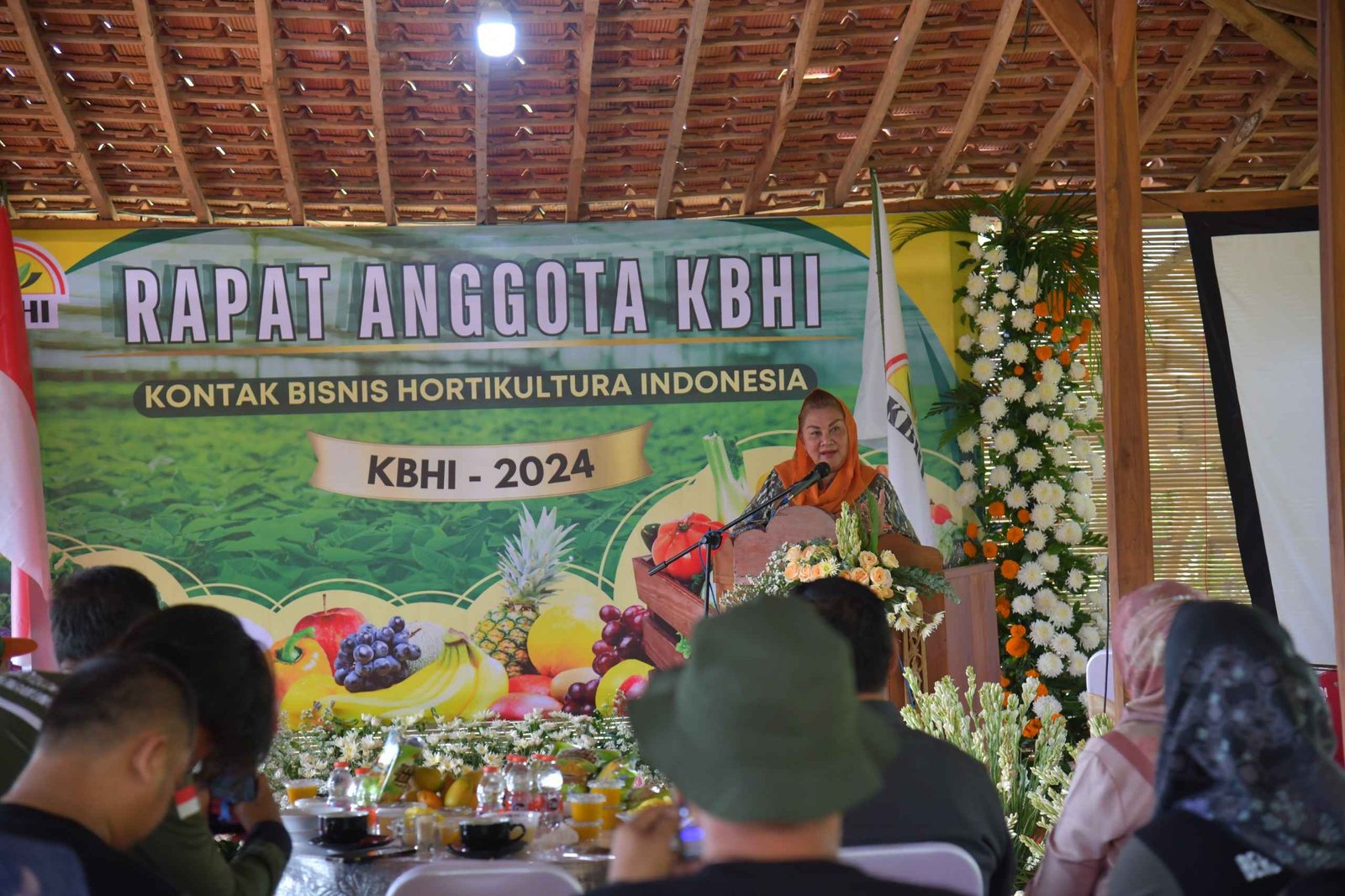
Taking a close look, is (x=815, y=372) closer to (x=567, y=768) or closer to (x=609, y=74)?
(x=609, y=74)

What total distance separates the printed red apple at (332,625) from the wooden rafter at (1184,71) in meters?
4.97

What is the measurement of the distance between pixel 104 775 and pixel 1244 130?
7.54 metres

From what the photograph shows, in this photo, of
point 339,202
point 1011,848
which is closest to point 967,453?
point 339,202

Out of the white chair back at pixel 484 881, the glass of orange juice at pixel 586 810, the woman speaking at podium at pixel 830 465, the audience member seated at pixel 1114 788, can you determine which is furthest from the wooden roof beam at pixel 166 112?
the audience member seated at pixel 1114 788

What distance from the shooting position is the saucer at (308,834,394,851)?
2.76 meters

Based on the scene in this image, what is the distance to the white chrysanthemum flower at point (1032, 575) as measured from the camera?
7.36 meters

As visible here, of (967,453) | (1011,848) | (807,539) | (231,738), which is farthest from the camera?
(967,453)

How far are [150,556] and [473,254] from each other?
2.48 metres

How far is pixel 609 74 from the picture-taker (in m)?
7.23

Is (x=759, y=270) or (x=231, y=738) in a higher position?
(x=759, y=270)

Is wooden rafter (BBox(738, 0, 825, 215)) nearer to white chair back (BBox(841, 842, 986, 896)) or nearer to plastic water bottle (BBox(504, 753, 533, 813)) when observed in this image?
plastic water bottle (BBox(504, 753, 533, 813))

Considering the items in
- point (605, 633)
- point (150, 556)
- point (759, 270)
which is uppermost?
point (759, 270)

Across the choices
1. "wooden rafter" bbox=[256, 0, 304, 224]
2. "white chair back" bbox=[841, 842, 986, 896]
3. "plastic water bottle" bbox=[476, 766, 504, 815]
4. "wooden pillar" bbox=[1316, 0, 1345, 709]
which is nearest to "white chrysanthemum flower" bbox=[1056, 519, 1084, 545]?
"wooden pillar" bbox=[1316, 0, 1345, 709]

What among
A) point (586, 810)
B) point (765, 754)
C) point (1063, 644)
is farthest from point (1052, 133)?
point (765, 754)
